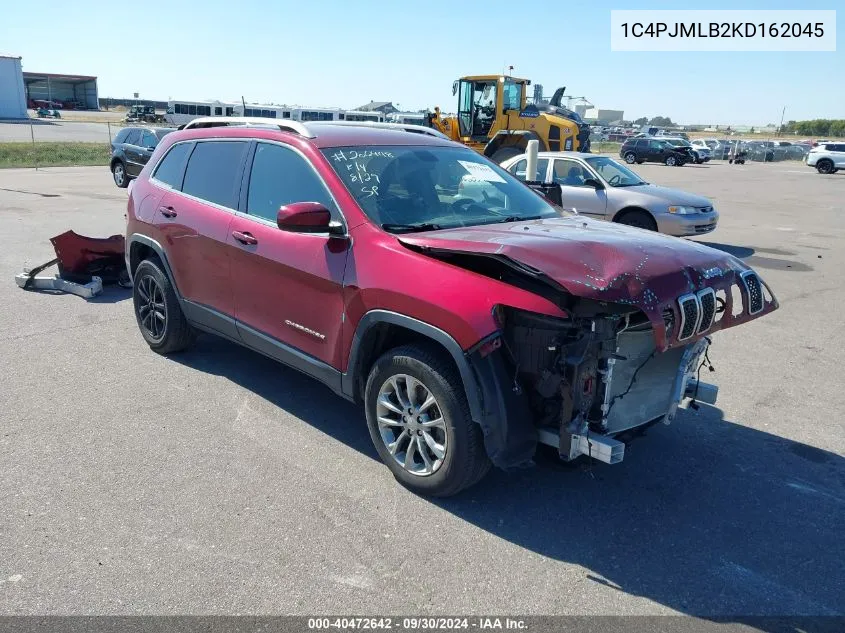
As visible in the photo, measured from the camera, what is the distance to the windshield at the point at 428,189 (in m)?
4.13

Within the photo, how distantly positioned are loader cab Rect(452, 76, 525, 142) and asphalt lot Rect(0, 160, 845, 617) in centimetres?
1620

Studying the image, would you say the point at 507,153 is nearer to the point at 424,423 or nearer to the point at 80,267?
the point at 80,267

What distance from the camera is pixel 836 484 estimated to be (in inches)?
158

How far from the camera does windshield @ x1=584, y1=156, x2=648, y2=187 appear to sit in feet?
39.3

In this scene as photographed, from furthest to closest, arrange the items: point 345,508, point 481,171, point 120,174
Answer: point 120,174, point 481,171, point 345,508

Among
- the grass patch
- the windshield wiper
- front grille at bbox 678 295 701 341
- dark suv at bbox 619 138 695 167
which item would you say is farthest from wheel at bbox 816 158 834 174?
front grille at bbox 678 295 701 341

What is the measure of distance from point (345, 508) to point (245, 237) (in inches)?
78.3

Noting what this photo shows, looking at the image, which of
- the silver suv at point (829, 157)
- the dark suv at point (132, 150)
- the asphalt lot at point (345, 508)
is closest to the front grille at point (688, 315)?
the asphalt lot at point (345, 508)

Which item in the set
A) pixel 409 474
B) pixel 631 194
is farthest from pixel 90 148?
pixel 409 474

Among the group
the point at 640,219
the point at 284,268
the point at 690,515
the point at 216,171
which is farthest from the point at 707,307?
the point at 640,219

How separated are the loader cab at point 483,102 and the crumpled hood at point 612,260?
17.6 m

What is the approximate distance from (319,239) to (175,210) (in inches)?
71.8

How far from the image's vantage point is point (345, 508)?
3619 mm

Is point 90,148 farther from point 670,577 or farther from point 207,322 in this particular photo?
point 670,577
